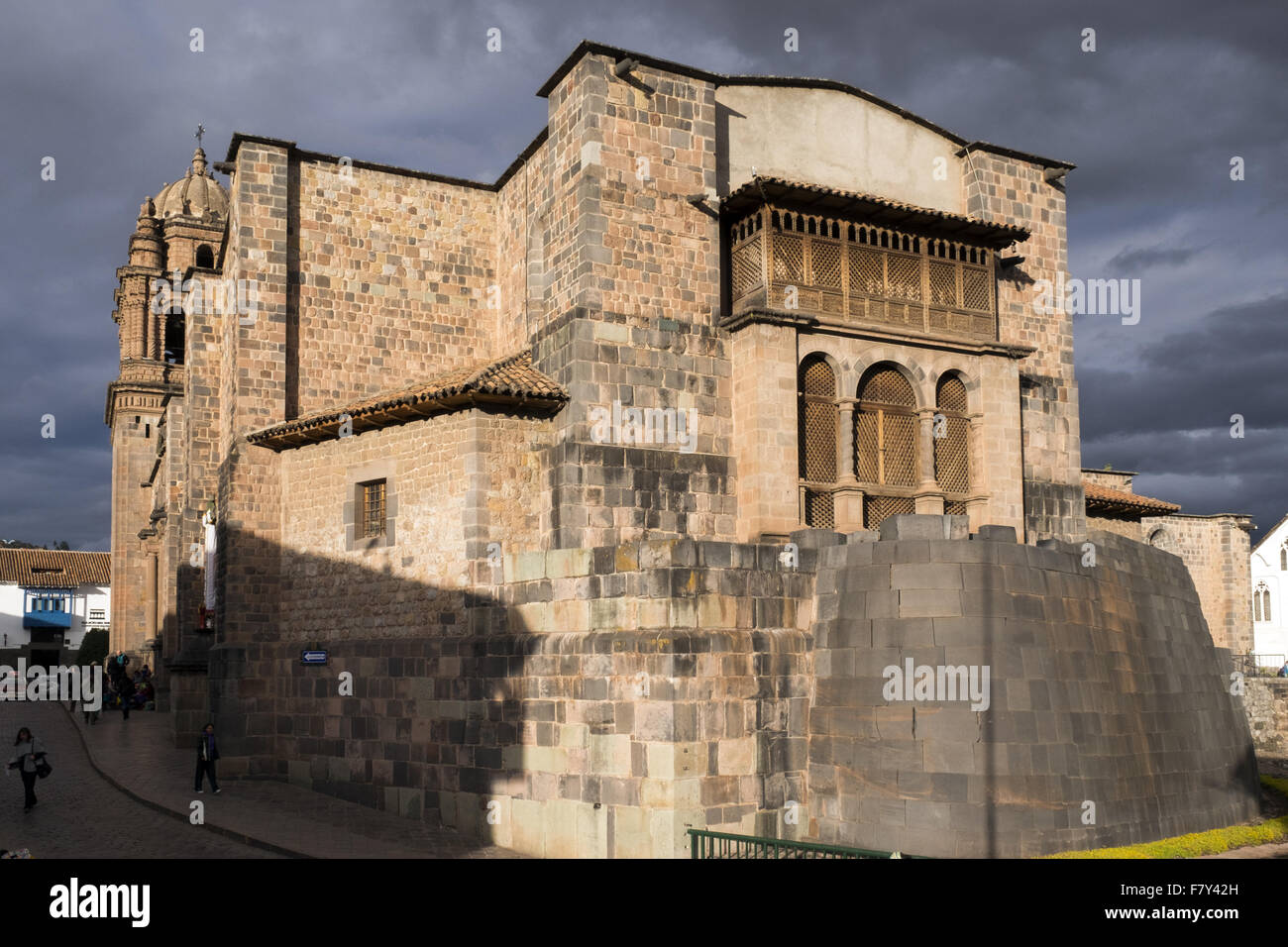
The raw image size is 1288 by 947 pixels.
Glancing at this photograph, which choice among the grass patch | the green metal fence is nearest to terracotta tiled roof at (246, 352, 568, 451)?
the green metal fence

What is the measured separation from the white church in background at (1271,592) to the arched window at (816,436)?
39744 millimetres

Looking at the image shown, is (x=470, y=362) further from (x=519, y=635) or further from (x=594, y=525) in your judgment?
(x=519, y=635)

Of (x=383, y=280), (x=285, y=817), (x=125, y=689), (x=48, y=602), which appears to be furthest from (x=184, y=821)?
(x=48, y=602)

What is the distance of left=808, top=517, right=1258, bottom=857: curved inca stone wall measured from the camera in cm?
1561

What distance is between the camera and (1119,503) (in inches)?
1192

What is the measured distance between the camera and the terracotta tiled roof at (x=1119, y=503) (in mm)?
29969

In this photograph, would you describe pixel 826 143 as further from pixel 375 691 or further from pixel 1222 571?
pixel 1222 571

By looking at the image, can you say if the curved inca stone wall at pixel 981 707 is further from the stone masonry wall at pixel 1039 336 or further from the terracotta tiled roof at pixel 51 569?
the terracotta tiled roof at pixel 51 569

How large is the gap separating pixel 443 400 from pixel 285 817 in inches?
289

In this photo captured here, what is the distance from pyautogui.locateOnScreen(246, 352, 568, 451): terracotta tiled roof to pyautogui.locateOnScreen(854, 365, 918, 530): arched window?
613 centimetres

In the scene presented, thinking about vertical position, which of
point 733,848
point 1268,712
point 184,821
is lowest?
point 1268,712
